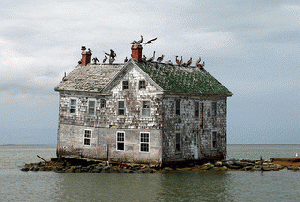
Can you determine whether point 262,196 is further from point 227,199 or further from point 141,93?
point 141,93

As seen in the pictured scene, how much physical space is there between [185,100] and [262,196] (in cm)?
1377

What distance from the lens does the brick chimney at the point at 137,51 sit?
40688 millimetres

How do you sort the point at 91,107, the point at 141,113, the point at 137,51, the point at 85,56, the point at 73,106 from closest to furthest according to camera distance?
the point at 141,113, the point at 137,51, the point at 91,107, the point at 73,106, the point at 85,56

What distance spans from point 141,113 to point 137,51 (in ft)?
20.9

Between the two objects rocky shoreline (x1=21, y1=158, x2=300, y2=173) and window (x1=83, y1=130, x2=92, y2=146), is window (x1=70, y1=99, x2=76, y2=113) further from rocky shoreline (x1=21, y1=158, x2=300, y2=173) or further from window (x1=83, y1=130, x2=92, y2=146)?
rocky shoreline (x1=21, y1=158, x2=300, y2=173)

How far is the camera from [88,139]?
42.0 m

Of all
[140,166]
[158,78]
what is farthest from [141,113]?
[140,166]

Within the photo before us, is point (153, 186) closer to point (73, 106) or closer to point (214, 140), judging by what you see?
point (214, 140)

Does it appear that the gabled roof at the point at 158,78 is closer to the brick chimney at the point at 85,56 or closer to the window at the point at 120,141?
the brick chimney at the point at 85,56

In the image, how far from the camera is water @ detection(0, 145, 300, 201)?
28.2 meters

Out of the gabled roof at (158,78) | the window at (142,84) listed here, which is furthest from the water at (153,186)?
the gabled roof at (158,78)

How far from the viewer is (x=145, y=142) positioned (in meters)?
38.2

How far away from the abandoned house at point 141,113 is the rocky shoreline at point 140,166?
67 cm

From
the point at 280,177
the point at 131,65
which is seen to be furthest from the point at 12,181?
the point at 280,177
